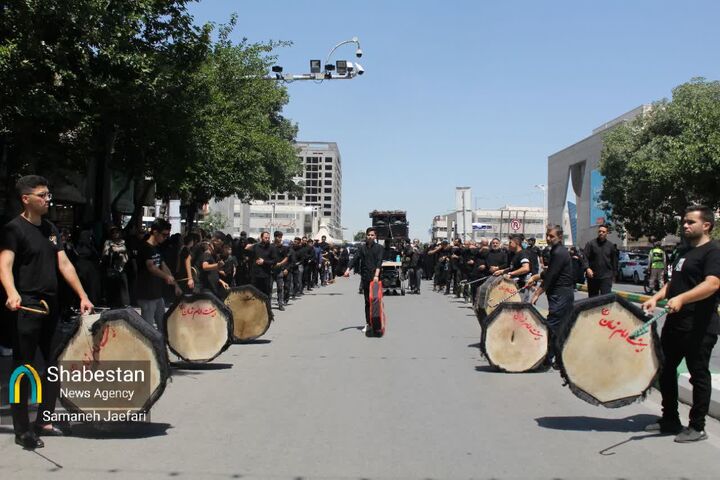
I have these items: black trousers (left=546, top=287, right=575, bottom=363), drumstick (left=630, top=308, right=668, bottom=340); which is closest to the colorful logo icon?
drumstick (left=630, top=308, right=668, bottom=340)

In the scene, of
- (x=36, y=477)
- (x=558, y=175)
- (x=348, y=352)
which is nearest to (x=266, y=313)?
(x=348, y=352)

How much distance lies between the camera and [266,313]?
1208 cm

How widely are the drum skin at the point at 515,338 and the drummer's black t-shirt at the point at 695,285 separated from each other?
3.25m

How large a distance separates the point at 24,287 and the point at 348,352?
6422 millimetres

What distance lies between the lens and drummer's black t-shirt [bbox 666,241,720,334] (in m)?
6.09

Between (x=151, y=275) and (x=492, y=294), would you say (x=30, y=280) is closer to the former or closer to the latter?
(x=151, y=275)

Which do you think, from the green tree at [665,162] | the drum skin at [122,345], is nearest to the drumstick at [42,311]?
the drum skin at [122,345]

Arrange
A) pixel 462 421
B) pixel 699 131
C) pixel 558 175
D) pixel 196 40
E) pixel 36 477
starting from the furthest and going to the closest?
pixel 558 175
pixel 699 131
pixel 196 40
pixel 462 421
pixel 36 477

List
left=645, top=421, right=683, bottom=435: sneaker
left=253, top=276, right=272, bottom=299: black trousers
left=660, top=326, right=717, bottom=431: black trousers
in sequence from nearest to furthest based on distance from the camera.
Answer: left=660, top=326, right=717, bottom=431: black trousers < left=645, top=421, right=683, bottom=435: sneaker < left=253, top=276, right=272, bottom=299: black trousers

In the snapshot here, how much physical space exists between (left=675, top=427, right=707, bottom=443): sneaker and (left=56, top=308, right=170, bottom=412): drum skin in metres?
4.02

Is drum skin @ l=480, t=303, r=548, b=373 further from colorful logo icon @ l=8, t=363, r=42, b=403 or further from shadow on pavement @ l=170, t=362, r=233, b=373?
colorful logo icon @ l=8, t=363, r=42, b=403

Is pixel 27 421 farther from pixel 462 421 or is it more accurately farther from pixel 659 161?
pixel 659 161

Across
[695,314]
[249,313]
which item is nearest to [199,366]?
[249,313]

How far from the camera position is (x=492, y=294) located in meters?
12.2
